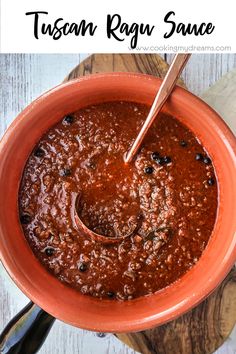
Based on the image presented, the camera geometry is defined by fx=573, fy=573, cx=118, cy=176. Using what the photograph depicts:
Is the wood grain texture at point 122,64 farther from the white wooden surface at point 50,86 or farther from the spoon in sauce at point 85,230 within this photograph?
the spoon in sauce at point 85,230

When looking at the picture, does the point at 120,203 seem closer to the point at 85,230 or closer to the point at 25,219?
the point at 85,230

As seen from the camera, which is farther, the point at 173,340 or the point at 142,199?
the point at 173,340

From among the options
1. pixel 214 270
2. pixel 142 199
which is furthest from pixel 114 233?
pixel 214 270

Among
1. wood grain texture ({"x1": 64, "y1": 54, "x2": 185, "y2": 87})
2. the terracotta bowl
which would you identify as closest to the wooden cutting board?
wood grain texture ({"x1": 64, "y1": 54, "x2": 185, "y2": 87})

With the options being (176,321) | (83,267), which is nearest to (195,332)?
(176,321)

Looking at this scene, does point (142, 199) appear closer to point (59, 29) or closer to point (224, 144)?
point (224, 144)
